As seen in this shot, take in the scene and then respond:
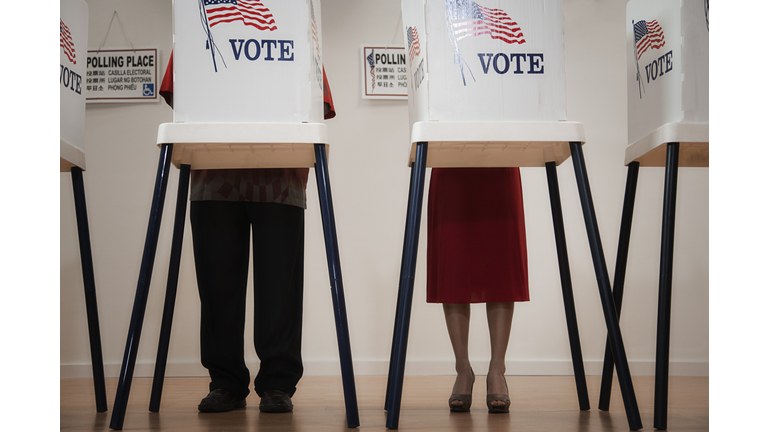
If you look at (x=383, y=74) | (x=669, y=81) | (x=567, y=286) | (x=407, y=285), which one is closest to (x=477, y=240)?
→ (x=567, y=286)

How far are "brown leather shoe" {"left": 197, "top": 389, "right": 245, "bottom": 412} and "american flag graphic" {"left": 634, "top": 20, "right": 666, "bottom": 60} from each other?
1.50 meters

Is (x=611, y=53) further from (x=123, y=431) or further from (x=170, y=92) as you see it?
(x=123, y=431)

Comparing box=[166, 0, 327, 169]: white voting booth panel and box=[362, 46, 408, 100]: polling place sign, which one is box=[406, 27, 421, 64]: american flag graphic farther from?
box=[362, 46, 408, 100]: polling place sign

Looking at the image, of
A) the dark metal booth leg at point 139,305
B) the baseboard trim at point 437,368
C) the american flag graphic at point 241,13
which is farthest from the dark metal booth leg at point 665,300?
A: the baseboard trim at point 437,368

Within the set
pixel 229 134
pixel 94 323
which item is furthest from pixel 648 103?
pixel 94 323

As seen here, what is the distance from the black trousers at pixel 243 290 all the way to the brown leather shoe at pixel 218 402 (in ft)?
0.06

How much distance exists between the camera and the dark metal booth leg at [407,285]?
4.00 feet

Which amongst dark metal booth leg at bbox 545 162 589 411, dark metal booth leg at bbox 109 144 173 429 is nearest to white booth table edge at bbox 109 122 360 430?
dark metal booth leg at bbox 109 144 173 429

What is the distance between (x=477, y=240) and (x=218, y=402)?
2.75 ft

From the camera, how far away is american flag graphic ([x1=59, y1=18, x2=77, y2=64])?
153cm

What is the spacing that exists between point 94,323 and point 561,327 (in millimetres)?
2028

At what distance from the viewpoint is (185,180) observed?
4.84ft

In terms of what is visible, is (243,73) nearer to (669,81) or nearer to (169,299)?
(169,299)

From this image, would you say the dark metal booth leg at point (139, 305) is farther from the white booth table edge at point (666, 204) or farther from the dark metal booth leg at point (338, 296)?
the white booth table edge at point (666, 204)
